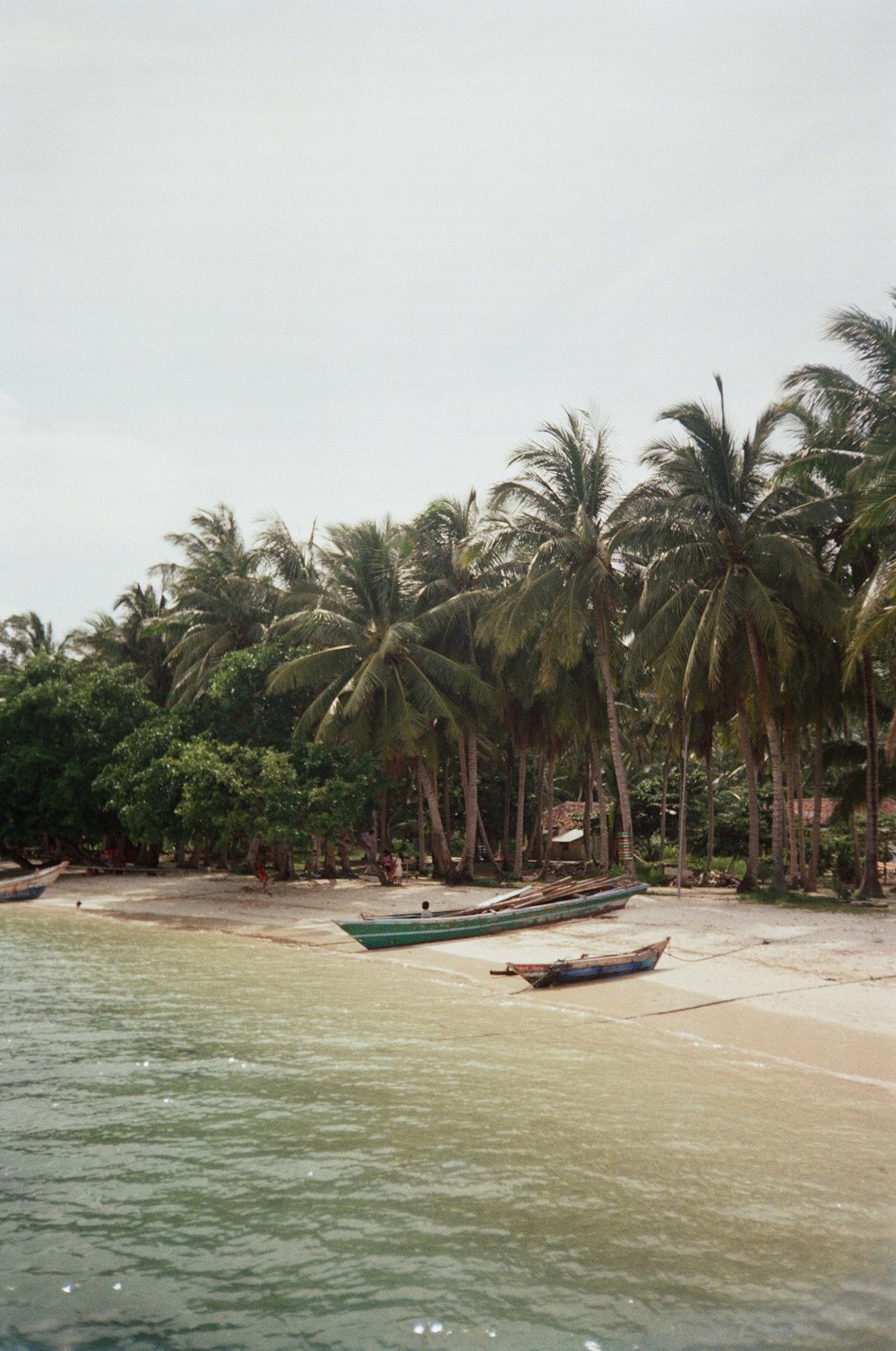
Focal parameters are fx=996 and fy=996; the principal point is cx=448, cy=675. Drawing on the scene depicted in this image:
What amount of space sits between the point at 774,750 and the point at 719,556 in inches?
179

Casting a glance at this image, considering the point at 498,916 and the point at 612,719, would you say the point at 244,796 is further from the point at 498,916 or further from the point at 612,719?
the point at 612,719

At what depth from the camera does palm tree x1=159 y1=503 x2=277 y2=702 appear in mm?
31328

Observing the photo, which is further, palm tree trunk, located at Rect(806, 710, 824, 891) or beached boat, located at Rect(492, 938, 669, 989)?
palm tree trunk, located at Rect(806, 710, 824, 891)

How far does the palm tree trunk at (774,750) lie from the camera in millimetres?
21375

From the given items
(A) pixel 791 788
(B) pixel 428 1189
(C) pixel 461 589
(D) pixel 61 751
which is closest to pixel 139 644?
(D) pixel 61 751

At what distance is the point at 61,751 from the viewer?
30.7 m

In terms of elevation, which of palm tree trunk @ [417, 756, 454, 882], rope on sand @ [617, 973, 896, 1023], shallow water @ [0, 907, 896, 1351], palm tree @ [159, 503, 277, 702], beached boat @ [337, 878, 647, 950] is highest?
palm tree @ [159, 503, 277, 702]

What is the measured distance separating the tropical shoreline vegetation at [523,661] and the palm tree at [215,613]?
9 centimetres

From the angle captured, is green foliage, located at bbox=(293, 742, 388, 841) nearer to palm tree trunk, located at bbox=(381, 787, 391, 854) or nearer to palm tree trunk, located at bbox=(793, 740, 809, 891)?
palm tree trunk, located at bbox=(381, 787, 391, 854)

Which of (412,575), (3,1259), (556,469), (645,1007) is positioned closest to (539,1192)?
(3,1259)

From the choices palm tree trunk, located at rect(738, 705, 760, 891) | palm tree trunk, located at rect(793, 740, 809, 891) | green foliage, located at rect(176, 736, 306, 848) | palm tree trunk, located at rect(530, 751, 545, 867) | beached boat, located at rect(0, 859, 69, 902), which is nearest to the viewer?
palm tree trunk, located at rect(738, 705, 760, 891)

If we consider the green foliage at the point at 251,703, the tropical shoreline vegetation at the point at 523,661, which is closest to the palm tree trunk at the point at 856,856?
the tropical shoreline vegetation at the point at 523,661

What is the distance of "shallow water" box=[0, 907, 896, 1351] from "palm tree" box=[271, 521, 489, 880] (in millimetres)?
14143

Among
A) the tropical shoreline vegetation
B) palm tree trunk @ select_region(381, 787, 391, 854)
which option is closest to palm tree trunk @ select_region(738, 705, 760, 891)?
the tropical shoreline vegetation
